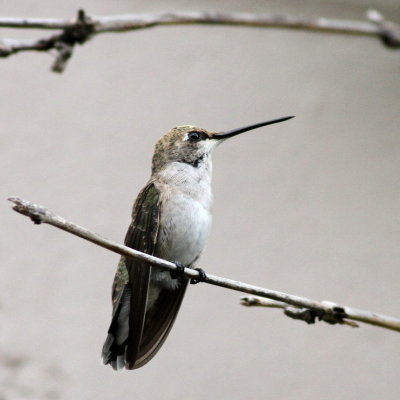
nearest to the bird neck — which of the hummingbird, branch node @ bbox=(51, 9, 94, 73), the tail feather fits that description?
the hummingbird

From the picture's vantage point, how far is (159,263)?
1326 millimetres

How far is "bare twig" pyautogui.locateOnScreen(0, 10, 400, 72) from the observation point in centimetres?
127

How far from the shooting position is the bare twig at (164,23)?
1.27 metres

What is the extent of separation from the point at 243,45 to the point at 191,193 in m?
1.33

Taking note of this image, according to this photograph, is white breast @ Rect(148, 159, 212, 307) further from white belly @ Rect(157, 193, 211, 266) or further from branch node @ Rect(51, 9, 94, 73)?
branch node @ Rect(51, 9, 94, 73)

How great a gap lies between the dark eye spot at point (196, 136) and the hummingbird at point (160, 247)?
0.08 feet

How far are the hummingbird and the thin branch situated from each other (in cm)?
42

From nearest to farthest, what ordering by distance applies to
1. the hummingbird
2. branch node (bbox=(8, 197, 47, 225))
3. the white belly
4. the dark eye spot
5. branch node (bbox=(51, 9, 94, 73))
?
branch node (bbox=(8, 197, 47, 225))
branch node (bbox=(51, 9, 94, 73))
the hummingbird
the white belly
the dark eye spot

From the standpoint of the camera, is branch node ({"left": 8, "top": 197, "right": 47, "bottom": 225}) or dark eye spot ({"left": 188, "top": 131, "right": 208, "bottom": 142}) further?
dark eye spot ({"left": 188, "top": 131, "right": 208, "bottom": 142})

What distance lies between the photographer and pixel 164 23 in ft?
4.69

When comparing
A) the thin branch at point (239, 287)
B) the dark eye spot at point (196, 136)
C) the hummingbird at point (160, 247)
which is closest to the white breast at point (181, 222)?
the hummingbird at point (160, 247)

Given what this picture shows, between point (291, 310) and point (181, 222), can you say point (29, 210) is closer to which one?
point (291, 310)

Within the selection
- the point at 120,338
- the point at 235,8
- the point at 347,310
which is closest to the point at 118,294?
the point at 120,338

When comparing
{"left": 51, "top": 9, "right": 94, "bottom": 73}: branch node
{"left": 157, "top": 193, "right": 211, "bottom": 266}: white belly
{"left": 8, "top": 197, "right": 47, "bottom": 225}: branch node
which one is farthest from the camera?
{"left": 157, "top": 193, "right": 211, "bottom": 266}: white belly
